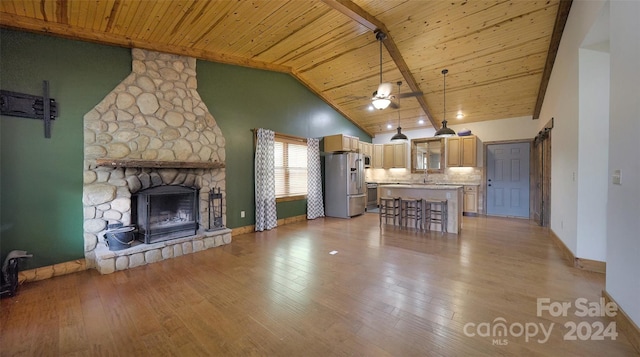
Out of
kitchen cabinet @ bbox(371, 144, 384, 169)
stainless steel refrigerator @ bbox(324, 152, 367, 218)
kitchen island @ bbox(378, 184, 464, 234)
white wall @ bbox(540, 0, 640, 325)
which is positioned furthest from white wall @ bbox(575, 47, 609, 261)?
kitchen cabinet @ bbox(371, 144, 384, 169)

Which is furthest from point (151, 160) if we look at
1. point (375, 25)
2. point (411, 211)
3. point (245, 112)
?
point (411, 211)

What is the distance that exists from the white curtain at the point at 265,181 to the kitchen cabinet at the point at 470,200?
5.39 meters

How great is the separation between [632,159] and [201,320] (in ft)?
11.7

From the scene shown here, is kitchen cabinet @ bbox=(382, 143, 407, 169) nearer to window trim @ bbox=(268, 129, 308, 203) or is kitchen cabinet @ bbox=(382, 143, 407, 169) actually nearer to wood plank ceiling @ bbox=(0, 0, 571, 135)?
wood plank ceiling @ bbox=(0, 0, 571, 135)

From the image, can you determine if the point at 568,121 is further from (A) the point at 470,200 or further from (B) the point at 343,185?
(B) the point at 343,185

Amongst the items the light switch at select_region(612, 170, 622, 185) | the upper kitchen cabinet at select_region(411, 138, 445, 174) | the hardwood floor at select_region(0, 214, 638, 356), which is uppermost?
the upper kitchen cabinet at select_region(411, 138, 445, 174)

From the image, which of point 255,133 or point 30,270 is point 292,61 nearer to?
point 255,133

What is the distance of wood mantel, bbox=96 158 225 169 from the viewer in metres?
3.22

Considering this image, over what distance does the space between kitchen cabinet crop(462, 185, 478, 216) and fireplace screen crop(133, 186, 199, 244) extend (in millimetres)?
6860

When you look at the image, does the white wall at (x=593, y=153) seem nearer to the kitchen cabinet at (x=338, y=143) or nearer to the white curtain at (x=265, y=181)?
the kitchen cabinet at (x=338, y=143)

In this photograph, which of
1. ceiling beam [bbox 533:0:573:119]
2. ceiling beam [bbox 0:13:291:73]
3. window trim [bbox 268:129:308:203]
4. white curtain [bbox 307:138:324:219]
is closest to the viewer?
ceiling beam [bbox 0:13:291:73]

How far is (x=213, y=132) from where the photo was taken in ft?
15.0

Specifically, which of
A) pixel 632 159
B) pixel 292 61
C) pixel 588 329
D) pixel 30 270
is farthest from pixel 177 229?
pixel 632 159

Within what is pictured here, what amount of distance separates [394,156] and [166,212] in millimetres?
6689
